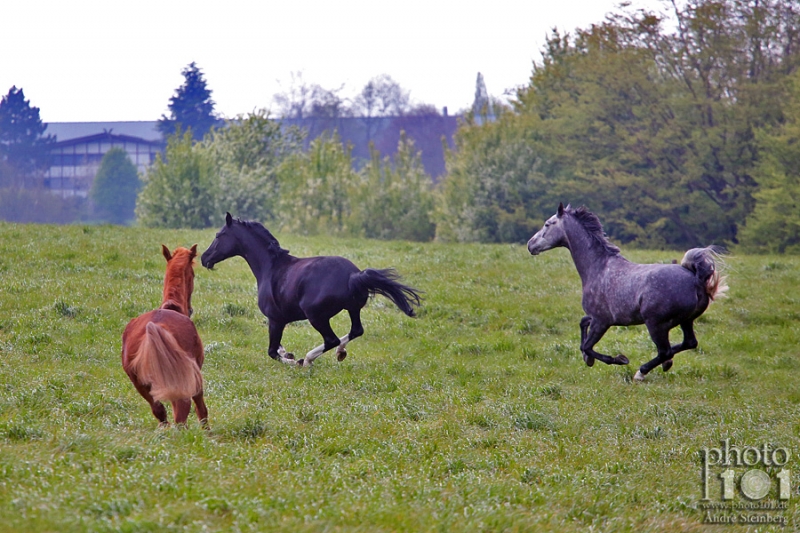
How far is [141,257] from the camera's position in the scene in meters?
21.0

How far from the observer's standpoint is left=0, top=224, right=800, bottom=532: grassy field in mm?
5680

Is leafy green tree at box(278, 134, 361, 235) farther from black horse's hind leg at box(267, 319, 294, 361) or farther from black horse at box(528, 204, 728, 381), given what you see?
black horse at box(528, 204, 728, 381)

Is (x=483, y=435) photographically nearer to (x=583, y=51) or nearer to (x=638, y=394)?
(x=638, y=394)

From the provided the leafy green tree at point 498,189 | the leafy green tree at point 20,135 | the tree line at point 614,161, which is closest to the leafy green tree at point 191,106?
the leafy green tree at point 20,135

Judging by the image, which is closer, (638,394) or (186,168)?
(638,394)

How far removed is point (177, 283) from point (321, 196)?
1743 inches

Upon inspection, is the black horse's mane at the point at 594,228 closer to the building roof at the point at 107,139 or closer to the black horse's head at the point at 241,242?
the black horse's head at the point at 241,242

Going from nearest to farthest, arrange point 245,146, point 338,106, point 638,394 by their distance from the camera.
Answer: point 638,394 < point 245,146 < point 338,106

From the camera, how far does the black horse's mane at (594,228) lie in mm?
12789

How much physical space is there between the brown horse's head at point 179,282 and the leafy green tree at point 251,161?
44210 millimetres

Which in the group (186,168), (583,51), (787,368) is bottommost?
(787,368)

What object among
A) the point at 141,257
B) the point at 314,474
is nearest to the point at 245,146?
the point at 141,257

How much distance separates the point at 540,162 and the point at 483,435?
3901cm

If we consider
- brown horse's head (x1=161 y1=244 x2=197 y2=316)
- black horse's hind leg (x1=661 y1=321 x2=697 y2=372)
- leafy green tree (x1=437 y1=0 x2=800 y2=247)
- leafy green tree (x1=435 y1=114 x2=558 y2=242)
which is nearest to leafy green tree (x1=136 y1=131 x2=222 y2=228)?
leafy green tree (x1=435 y1=114 x2=558 y2=242)
